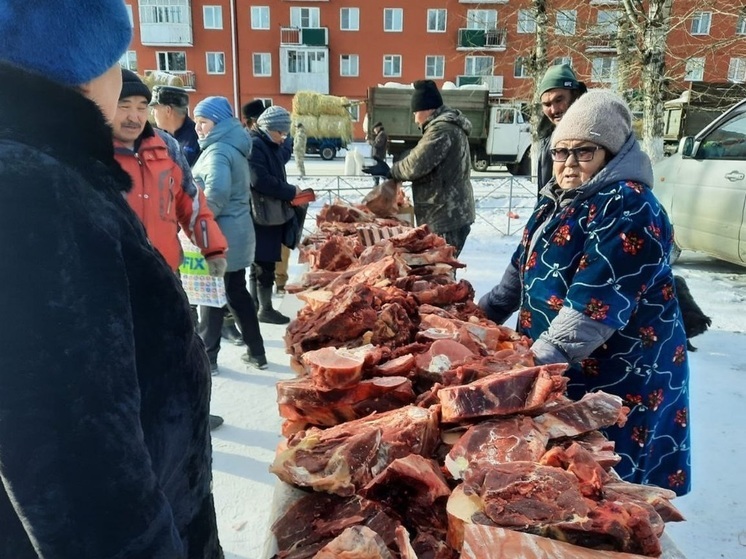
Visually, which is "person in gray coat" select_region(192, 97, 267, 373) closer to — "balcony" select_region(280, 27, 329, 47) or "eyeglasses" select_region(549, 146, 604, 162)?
"eyeglasses" select_region(549, 146, 604, 162)

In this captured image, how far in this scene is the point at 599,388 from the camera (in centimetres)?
195

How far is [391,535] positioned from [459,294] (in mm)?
1491

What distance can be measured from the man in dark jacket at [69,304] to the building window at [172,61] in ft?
129

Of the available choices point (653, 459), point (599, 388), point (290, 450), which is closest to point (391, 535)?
point (290, 450)

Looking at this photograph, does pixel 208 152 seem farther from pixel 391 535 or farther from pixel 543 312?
pixel 391 535

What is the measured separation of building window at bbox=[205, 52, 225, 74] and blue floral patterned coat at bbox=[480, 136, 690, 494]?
38446 mm

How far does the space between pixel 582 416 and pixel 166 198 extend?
7.42 feet

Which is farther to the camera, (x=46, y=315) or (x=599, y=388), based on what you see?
(x=599, y=388)

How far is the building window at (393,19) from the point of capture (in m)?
35.8

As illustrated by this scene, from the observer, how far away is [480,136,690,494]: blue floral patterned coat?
1744 millimetres

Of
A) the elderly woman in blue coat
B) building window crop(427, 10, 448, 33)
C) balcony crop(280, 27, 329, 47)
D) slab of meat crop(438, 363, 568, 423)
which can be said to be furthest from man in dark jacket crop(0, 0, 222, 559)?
building window crop(427, 10, 448, 33)

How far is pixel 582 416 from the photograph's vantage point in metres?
1.41

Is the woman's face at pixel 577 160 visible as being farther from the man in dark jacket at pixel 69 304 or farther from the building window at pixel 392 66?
the building window at pixel 392 66

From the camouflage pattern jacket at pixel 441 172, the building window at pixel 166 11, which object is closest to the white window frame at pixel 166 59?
the building window at pixel 166 11
